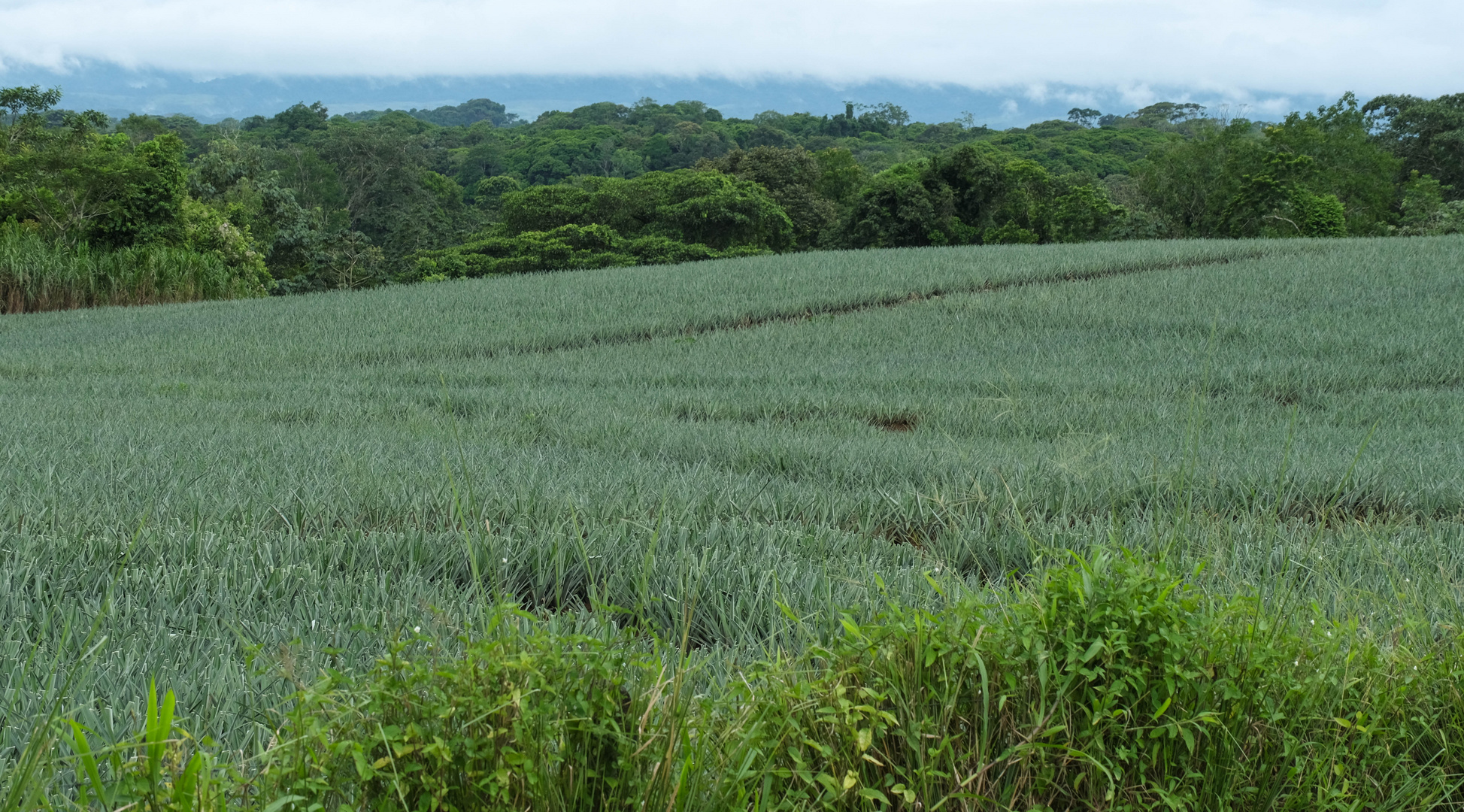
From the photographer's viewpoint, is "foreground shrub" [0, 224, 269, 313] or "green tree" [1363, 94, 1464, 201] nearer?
"foreground shrub" [0, 224, 269, 313]

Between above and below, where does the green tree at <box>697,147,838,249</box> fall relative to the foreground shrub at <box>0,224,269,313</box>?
above

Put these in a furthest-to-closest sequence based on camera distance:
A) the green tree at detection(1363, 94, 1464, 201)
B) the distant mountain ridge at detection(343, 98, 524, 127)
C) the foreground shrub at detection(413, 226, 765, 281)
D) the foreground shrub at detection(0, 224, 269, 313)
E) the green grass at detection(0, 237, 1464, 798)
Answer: the distant mountain ridge at detection(343, 98, 524, 127) → the green tree at detection(1363, 94, 1464, 201) → the foreground shrub at detection(413, 226, 765, 281) → the foreground shrub at detection(0, 224, 269, 313) → the green grass at detection(0, 237, 1464, 798)

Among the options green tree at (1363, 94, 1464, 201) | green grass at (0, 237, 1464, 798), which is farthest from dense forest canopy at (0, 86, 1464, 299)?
green grass at (0, 237, 1464, 798)

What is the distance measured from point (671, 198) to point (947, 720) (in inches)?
1592

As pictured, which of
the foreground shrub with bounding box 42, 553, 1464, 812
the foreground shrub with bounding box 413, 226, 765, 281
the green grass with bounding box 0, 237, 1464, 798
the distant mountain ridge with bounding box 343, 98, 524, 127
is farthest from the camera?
the distant mountain ridge with bounding box 343, 98, 524, 127

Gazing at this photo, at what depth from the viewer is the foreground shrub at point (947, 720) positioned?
1345mm

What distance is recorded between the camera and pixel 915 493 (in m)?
3.63

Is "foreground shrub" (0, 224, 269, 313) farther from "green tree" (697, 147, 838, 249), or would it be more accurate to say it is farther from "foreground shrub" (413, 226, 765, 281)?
"green tree" (697, 147, 838, 249)

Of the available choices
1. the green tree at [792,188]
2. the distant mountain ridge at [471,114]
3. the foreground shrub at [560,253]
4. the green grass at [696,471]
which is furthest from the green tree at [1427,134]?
the distant mountain ridge at [471,114]

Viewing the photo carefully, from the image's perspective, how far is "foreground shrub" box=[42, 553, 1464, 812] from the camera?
1.34m

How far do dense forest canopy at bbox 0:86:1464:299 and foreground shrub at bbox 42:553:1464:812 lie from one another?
66.6ft

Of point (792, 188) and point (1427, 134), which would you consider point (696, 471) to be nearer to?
point (792, 188)

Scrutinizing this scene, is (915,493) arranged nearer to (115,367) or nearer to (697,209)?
(115,367)

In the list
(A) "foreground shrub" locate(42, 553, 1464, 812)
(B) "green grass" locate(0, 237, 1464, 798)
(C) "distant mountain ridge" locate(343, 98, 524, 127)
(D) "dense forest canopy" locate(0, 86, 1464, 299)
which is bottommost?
(B) "green grass" locate(0, 237, 1464, 798)
